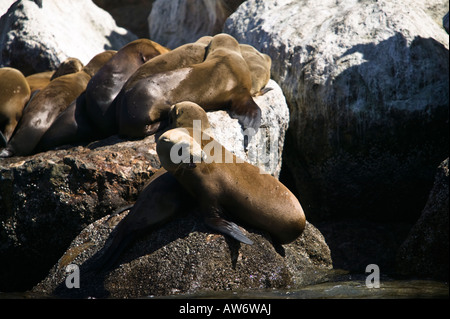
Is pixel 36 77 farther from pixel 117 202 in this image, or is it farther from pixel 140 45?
pixel 117 202

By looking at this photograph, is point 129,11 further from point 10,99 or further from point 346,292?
point 346,292

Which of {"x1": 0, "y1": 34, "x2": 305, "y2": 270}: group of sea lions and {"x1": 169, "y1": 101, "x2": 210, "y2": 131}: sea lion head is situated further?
{"x1": 169, "y1": 101, "x2": 210, "y2": 131}: sea lion head

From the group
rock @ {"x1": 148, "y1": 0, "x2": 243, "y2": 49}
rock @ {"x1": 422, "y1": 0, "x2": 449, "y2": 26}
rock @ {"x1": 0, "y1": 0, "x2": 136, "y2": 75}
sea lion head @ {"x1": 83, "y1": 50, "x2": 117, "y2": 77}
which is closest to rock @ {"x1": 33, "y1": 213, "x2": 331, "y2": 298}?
sea lion head @ {"x1": 83, "y1": 50, "x2": 117, "y2": 77}

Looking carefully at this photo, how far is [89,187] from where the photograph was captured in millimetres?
5527

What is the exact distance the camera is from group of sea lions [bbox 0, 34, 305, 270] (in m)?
4.78

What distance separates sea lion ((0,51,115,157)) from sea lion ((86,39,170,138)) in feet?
1.78

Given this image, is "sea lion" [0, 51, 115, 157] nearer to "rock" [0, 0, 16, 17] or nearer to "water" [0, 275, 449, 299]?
"water" [0, 275, 449, 299]

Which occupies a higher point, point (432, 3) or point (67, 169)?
point (432, 3)

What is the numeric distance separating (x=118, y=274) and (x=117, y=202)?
1025 millimetres

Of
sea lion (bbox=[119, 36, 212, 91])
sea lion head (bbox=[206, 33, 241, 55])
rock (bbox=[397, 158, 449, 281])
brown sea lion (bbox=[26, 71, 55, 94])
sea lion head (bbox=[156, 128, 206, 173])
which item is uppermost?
sea lion head (bbox=[206, 33, 241, 55])

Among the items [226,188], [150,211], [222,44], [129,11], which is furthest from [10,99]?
[129,11]

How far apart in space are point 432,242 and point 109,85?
3.60 m
